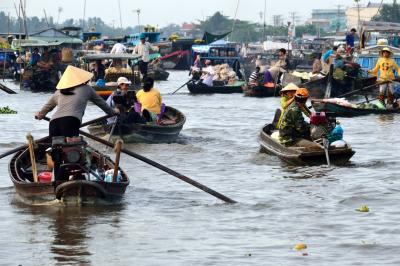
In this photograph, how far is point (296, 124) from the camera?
13367 millimetres

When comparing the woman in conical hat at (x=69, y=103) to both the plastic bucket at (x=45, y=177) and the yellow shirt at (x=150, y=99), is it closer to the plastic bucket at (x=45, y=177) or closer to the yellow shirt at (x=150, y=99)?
the plastic bucket at (x=45, y=177)

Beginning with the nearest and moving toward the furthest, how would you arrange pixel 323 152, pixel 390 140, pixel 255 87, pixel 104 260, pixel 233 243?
pixel 104 260 < pixel 233 243 < pixel 323 152 < pixel 390 140 < pixel 255 87

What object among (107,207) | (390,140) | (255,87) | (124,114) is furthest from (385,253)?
(255,87)

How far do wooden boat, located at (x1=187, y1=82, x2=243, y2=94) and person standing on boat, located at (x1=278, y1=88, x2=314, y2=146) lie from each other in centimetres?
1607

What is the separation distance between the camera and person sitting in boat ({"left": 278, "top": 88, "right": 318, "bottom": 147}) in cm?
1320

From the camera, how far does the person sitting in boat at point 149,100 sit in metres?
16.5

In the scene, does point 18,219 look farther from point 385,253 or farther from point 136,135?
point 136,135

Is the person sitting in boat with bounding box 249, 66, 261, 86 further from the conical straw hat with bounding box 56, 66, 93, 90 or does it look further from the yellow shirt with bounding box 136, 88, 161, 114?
the conical straw hat with bounding box 56, 66, 93, 90

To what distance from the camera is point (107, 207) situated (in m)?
10.9

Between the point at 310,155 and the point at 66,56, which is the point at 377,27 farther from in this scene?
the point at 310,155

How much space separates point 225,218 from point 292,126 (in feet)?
10.3

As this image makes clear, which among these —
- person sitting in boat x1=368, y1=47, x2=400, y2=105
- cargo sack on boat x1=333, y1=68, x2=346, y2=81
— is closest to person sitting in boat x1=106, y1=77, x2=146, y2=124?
person sitting in boat x1=368, y1=47, x2=400, y2=105

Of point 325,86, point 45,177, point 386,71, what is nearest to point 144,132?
point 45,177

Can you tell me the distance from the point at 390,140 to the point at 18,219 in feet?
29.5
